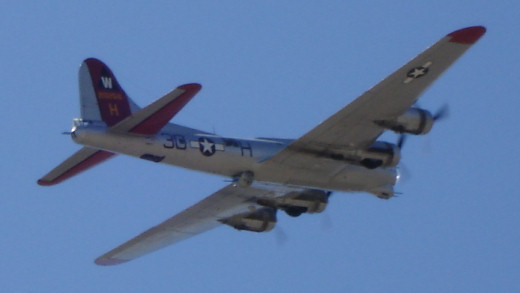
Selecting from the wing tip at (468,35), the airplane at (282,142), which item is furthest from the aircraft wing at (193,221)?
the wing tip at (468,35)

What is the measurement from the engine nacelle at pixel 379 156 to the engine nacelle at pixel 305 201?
3395 mm

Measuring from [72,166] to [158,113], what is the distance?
12.4 feet

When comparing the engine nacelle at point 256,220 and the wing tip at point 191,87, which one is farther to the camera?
the engine nacelle at point 256,220

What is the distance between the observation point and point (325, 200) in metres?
50.5

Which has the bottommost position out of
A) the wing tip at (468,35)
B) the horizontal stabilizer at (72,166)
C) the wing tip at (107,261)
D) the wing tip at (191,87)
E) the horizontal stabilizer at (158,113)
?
the wing tip at (107,261)

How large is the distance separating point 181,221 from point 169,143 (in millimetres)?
6591

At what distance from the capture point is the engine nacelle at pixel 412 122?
4603 cm

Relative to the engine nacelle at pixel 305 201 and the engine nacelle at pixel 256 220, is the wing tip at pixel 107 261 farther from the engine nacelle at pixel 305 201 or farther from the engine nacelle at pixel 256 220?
the engine nacelle at pixel 305 201

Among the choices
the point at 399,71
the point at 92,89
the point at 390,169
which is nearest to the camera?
the point at 399,71

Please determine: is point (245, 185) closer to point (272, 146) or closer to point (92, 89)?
point (272, 146)

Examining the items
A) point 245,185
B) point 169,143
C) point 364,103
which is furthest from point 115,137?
point 364,103

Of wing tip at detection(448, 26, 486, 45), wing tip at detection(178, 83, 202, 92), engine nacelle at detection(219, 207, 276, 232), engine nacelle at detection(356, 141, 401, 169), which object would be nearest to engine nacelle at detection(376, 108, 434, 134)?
engine nacelle at detection(356, 141, 401, 169)

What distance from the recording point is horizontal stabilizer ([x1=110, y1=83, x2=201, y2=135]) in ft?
144

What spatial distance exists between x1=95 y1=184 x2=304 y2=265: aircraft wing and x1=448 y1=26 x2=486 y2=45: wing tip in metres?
9.88
